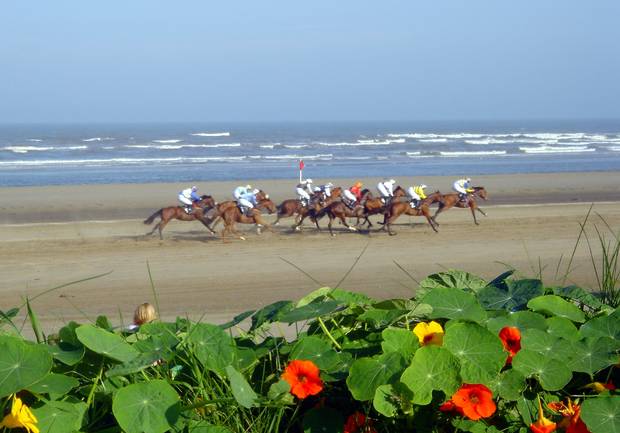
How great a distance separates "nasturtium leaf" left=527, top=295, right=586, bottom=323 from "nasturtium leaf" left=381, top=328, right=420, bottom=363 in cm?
57

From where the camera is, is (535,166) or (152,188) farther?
(535,166)

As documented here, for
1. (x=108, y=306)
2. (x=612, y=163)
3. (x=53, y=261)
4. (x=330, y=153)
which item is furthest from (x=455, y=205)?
(x=330, y=153)

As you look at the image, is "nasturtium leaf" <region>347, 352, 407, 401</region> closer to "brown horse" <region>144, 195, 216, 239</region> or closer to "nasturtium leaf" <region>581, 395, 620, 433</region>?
"nasturtium leaf" <region>581, 395, 620, 433</region>

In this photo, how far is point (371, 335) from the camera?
2721 mm

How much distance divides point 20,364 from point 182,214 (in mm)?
17830

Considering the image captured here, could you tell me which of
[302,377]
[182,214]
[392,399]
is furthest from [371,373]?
[182,214]

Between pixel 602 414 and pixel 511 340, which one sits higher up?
pixel 511 340

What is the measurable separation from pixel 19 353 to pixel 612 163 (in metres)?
49.3

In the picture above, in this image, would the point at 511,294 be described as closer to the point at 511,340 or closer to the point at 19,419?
the point at 511,340

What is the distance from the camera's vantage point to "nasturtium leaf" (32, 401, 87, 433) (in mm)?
2311

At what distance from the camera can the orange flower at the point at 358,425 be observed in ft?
7.97

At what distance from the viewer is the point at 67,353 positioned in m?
2.50

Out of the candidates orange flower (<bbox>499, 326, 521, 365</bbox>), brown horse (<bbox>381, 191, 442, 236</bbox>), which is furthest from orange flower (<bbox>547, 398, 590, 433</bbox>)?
brown horse (<bbox>381, 191, 442, 236</bbox>)

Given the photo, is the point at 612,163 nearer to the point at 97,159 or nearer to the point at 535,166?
the point at 535,166
